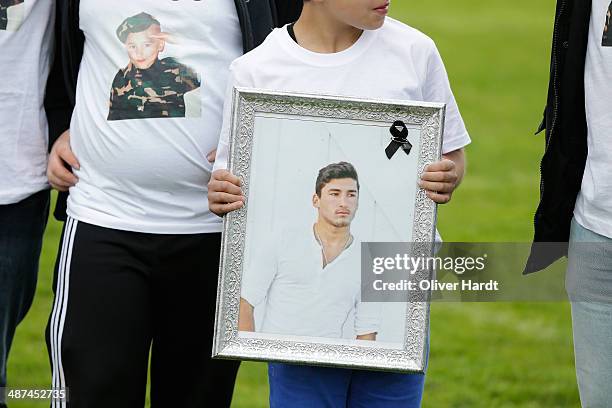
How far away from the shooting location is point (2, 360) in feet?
12.7

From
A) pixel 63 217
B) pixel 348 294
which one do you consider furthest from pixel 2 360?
pixel 348 294

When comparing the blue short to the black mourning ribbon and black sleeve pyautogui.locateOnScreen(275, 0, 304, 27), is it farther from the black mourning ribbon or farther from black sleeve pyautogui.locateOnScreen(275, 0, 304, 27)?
black sleeve pyautogui.locateOnScreen(275, 0, 304, 27)

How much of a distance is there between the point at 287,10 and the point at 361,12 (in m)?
0.61

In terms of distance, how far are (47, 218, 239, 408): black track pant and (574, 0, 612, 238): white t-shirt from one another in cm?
106

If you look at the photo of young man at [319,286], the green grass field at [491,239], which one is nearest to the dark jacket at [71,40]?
the photo of young man at [319,286]

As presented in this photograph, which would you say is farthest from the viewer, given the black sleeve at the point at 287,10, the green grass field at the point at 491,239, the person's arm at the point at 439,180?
the green grass field at the point at 491,239

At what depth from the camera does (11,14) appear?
139 inches

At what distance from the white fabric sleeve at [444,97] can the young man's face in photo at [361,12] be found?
18cm

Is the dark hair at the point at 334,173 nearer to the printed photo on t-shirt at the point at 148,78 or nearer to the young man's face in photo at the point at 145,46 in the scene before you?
the printed photo on t-shirt at the point at 148,78

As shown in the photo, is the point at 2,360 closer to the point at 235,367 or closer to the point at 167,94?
the point at 235,367

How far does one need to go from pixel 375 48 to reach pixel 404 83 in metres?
0.12

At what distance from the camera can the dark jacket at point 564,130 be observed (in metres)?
3.27

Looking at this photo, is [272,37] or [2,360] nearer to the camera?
[272,37]

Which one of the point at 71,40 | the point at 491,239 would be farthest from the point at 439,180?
the point at 491,239
